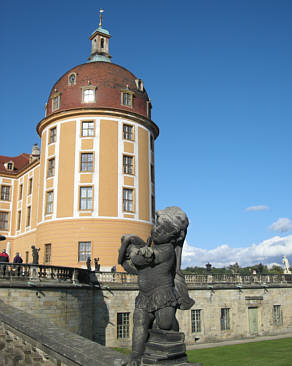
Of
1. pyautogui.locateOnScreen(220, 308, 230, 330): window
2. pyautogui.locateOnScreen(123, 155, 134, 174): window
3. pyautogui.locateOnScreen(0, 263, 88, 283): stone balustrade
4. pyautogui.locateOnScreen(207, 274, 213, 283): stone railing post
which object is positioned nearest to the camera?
pyautogui.locateOnScreen(0, 263, 88, 283): stone balustrade

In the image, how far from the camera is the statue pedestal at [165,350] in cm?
416

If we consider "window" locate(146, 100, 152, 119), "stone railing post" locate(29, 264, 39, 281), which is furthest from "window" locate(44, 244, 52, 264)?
"window" locate(146, 100, 152, 119)

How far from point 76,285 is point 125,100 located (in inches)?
730

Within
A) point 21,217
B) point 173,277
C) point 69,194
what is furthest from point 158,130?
point 173,277

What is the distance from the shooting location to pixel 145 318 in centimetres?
457

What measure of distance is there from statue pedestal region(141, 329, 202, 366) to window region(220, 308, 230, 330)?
1080 inches

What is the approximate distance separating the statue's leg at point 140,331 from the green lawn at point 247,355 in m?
17.7

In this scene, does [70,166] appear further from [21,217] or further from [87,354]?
[87,354]

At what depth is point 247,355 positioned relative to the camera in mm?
22922

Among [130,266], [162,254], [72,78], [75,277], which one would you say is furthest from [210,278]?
[162,254]

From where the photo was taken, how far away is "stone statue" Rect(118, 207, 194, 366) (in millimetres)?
4473

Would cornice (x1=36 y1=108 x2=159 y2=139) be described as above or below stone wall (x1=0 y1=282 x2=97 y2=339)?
above

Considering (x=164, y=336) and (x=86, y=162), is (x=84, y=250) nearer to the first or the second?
(x=86, y=162)

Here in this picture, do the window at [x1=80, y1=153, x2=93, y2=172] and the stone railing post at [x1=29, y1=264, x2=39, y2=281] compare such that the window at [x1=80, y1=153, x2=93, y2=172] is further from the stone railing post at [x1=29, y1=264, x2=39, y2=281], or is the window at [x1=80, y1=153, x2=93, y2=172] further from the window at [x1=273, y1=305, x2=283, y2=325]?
the window at [x1=273, y1=305, x2=283, y2=325]
